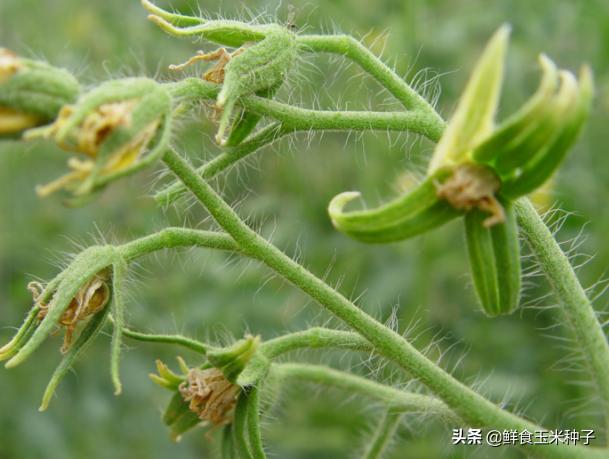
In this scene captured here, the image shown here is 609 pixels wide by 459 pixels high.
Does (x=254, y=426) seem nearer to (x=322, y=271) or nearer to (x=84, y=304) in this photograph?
(x=84, y=304)

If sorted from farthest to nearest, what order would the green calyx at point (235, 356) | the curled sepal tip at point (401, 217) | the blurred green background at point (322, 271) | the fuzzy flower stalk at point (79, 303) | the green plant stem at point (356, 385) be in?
the blurred green background at point (322, 271), the green plant stem at point (356, 385), the green calyx at point (235, 356), the fuzzy flower stalk at point (79, 303), the curled sepal tip at point (401, 217)

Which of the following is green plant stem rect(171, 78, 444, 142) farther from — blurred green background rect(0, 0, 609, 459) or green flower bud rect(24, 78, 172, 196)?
blurred green background rect(0, 0, 609, 459)

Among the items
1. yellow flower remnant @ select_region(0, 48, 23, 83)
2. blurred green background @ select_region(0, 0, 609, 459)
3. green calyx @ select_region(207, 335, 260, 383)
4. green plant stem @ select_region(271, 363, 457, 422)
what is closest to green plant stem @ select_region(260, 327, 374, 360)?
green calyx @ select_region(207, 335, 260, 383)

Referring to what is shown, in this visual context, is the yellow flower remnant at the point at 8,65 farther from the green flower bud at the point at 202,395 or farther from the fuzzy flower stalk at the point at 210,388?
the green flower bud at the point at 202,395

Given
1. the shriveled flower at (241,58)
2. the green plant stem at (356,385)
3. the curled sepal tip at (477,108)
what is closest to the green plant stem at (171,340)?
the green plant stem at (356,385)

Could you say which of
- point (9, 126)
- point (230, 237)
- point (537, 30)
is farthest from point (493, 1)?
point (9, 126)

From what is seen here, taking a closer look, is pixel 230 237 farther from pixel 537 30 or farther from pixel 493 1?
pixel 493 1

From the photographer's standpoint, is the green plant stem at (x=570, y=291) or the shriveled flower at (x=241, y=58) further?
the green plant stem at (x=570, y=291)

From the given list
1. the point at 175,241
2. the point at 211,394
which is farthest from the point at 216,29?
the point at 211,394
